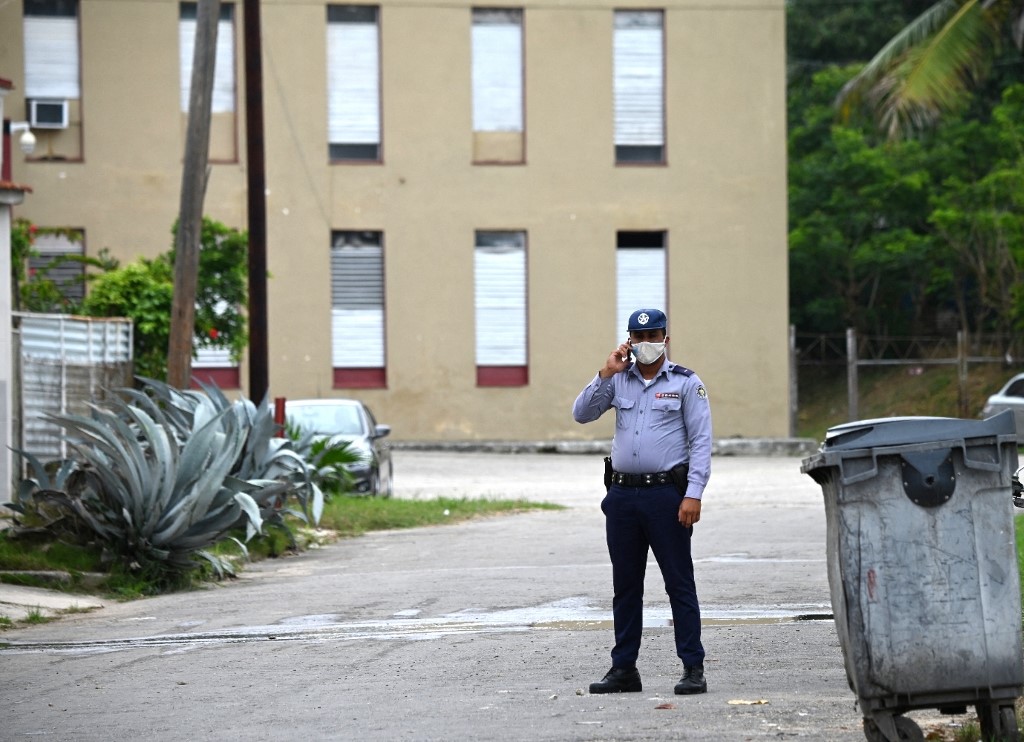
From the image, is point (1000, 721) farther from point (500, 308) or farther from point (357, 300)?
point (357, 300)

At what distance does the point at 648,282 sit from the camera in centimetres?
3628

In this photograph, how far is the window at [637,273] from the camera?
3622cm

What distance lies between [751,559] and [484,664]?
593 centimetres

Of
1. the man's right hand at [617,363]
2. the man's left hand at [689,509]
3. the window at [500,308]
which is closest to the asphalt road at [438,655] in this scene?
the man's left hand at [689,509]

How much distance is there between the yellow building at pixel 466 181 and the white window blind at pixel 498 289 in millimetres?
48

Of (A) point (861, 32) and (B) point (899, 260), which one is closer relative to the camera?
(B) point (899, 260)

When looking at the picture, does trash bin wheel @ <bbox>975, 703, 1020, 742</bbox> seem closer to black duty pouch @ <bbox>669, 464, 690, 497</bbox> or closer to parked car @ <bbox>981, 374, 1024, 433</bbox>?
black duty pouch @ <bbox>669, 464, 690, 497</bbox>

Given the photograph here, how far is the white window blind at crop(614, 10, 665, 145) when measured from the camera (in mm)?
36125

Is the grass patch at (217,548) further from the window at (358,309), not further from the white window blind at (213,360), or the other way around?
the white window blind at (213,360)

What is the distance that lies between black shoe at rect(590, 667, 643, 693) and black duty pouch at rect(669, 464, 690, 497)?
0.90m

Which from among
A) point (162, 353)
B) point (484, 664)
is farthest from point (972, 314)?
point (484, 664)

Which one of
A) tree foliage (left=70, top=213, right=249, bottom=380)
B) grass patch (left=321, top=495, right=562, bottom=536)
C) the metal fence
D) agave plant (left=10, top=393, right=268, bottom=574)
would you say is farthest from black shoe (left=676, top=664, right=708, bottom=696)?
the metal fence

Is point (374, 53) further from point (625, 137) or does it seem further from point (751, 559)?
point (751, 559)

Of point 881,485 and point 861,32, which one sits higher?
point 861,32
